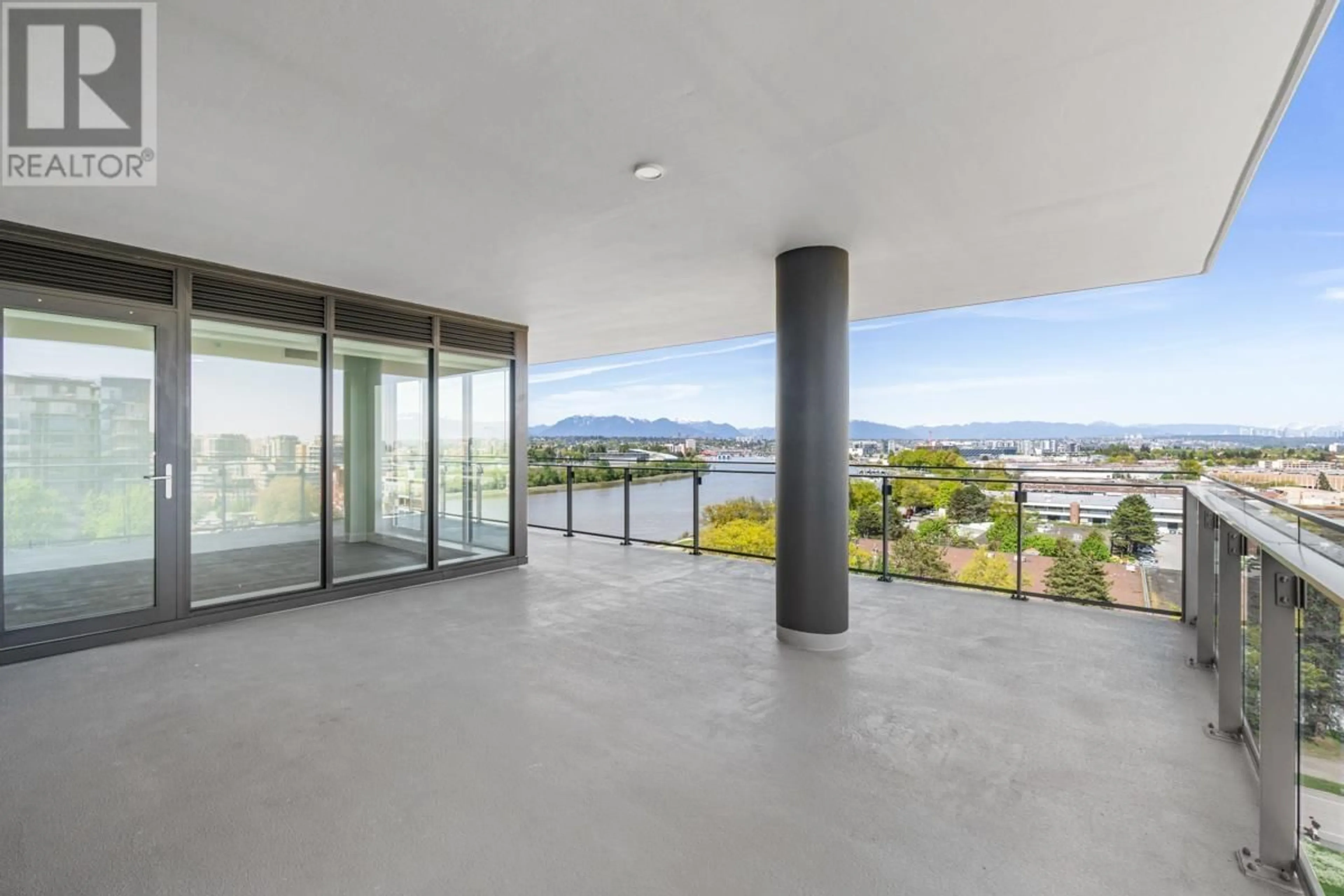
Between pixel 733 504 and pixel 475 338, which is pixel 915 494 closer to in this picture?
pixel 733 504

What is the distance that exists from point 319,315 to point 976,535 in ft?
20.0

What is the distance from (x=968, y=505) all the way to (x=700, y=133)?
14.3 ft

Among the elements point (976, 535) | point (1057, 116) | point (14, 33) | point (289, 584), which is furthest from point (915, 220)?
point (289, 584)

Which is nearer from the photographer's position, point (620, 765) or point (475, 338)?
point (620, 765)

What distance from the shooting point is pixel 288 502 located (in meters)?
4.77

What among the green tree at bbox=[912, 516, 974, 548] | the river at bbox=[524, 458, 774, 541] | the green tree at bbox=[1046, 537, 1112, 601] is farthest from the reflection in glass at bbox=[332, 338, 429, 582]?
the green tree at bbox=[1046, 537, 1112, 601]

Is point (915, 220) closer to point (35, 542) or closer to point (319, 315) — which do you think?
point (319, 315)

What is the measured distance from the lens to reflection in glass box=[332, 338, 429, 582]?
199 inches

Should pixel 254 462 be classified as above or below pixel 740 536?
above

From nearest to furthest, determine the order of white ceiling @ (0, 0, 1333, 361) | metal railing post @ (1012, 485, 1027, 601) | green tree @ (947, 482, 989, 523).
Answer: white ceiling @ (0, 0, 1333, 361)
metal railing post @ (1012, 485, 1027, 601)
green tree @ (947, 482, 989, 523)

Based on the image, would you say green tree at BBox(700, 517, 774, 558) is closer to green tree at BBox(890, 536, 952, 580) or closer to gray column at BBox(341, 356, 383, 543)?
green tree at BBox(890, 536, 952, 580)

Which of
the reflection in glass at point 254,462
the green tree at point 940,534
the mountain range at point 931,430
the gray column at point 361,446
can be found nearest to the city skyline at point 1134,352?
the mountain range at point 931,430

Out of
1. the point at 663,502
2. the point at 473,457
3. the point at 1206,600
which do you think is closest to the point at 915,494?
the point at 1206,600

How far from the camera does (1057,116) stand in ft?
7.55
